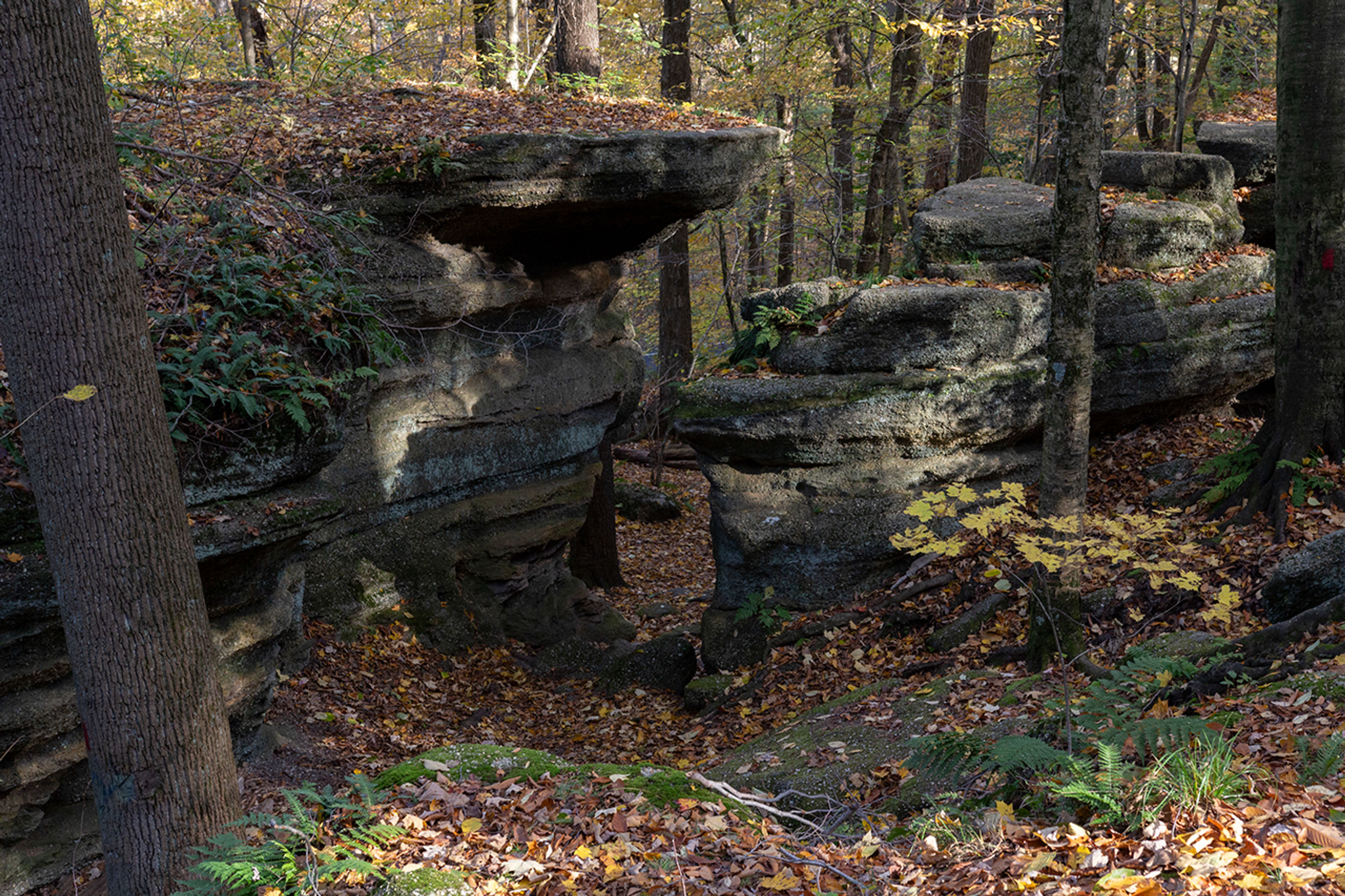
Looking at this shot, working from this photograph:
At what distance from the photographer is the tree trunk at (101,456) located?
170 inches

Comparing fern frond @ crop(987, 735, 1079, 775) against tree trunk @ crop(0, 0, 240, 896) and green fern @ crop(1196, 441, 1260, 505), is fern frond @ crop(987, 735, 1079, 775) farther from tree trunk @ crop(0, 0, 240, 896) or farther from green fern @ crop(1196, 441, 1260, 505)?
green fern @ crop(1196, 441, 1260, 505)

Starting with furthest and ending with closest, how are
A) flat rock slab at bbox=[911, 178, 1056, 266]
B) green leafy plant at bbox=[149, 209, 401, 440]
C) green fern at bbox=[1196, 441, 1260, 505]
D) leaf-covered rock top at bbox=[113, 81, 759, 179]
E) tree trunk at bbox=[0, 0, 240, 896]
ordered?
flat rock slab at bbox=[911, 178, 1056, 266]
leaf-covered rock top at bbox=[113, 81, 759, 179]
green fern at bbox=[1196, 441, 1260, 505]
green leafy plant at bbox=[149, 209, 401, 440]
tree trunk at bbox=[0, 0, 240, 896]

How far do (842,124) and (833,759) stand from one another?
13310mm

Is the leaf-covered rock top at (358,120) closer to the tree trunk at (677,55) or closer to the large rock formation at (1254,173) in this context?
the tree trunk at (677,55)

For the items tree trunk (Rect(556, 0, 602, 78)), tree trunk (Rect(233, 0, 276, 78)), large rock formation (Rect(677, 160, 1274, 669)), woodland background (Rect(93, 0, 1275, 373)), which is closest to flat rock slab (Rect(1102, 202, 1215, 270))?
large rock formation (Rect(677, 160, 1274, 669))

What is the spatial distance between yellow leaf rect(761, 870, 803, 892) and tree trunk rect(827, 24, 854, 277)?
13.9 m

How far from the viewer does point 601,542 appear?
1455 centimetres

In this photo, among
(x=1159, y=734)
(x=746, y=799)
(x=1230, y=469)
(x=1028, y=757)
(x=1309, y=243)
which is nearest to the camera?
(x=1159, y=734)

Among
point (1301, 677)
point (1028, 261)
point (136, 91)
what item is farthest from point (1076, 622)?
point (136, 91)

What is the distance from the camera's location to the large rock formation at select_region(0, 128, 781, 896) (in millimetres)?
7207

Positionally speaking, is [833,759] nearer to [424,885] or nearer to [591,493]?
[424,885]

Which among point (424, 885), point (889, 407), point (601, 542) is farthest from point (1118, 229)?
point (424, 885)

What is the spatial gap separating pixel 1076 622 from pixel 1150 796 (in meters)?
3.37

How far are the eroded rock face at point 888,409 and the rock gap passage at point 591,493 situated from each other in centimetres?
3
